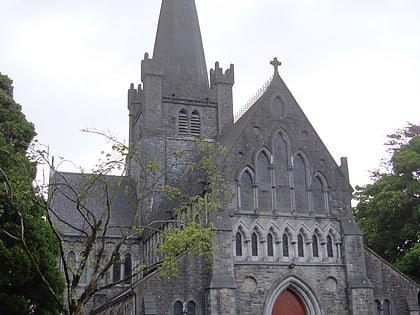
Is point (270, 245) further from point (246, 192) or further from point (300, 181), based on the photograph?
point (300, 181)

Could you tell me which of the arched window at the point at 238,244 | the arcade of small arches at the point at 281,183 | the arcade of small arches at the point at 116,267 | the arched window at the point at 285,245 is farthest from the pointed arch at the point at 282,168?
the arcade of small arches at the point at 116,267

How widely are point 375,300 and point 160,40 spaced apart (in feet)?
83.1

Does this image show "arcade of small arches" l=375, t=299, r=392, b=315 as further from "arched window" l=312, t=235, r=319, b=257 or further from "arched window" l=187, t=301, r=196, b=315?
"arched window" l=187, t=301, r=196, b=315

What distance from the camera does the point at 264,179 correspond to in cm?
2762

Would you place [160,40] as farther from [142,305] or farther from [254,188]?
[142,305]

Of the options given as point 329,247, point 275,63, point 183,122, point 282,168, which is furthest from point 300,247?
point 183,122

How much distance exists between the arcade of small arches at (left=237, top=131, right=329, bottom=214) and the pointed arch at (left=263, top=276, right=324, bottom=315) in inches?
125

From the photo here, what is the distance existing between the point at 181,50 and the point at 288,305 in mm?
22888

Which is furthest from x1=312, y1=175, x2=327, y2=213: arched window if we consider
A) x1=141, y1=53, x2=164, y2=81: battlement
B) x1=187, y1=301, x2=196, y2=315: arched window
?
x1=141, y1=53, x2=164, y2=81: battlement

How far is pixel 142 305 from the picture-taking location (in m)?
24.0

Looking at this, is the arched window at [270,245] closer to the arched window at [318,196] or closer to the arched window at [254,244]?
the arched window at [254,244]

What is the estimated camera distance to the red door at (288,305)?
26312 mm

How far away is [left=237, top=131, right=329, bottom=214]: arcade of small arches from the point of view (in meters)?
27.1

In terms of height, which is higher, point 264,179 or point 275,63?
point 275,63
